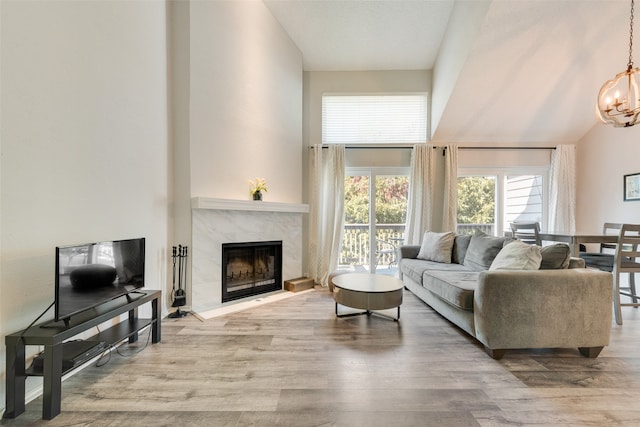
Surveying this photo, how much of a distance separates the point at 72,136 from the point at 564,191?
251 inches

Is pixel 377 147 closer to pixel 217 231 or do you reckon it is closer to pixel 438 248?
pixel 438 248

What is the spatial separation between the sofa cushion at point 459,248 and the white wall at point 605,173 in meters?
2.47

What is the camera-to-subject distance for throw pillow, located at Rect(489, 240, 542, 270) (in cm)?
220

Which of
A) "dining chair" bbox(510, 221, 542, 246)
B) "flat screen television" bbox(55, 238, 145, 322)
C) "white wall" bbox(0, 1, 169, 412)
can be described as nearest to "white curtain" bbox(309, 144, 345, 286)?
"white wall" bbox(0, 1, 169, 412)

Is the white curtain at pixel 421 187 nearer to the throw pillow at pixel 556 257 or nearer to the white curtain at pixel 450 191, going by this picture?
the white curtain at pixel 450 191

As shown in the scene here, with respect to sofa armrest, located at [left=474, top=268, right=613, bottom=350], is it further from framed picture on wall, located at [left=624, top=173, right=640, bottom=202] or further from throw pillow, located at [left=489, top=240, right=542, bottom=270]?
framed picture on wall, located at [left=624, top=173, right=640, bottom=202]

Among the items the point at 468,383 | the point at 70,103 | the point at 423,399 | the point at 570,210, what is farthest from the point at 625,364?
the point at 70,103

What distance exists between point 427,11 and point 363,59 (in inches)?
43.2

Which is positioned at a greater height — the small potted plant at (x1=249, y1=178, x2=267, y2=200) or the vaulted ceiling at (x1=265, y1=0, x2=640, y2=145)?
the vaulted ceiling at (x1=265, y1=0, x2=640, y2=145)

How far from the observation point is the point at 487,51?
3291 millimetres

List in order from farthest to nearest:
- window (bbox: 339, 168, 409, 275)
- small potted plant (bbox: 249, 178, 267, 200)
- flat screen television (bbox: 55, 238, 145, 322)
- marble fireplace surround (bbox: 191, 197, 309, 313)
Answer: window (bbox: 339, 168, 409, 275)
small potted plant (bbox: 249, 178, 267, 200)
marble fireplace surround (bbox: 191, 197, 309, 313)
flat screen television (bbox: 55, 238, 145, 322)

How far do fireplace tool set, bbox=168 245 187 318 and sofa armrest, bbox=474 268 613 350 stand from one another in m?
2.97

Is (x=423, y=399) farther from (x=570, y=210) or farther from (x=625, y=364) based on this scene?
(x=570, y=210)

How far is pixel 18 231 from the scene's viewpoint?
5.09 ft
